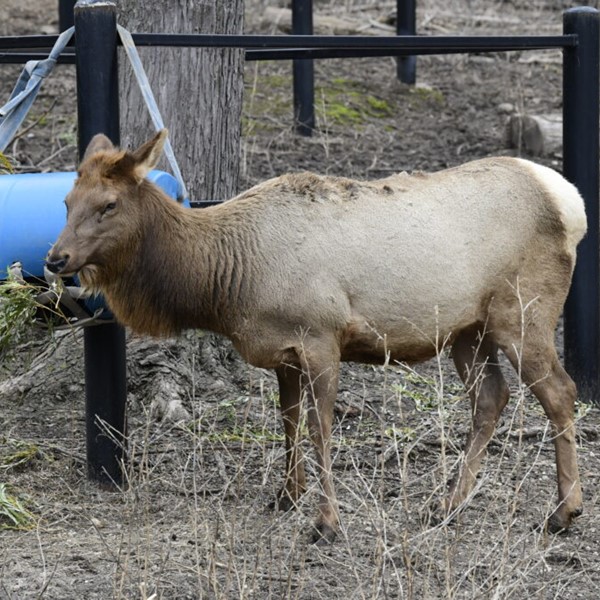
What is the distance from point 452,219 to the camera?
5.75 meters

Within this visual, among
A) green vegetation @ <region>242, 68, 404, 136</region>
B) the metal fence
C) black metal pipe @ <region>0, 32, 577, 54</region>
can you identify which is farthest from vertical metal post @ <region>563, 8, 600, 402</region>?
green vegetation @ <region>242, 68, 404, 136</region>

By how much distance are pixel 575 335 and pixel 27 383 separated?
3.20 meters

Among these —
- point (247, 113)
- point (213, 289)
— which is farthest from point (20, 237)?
point (247, 113)

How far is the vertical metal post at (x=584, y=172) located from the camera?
6.95 metres

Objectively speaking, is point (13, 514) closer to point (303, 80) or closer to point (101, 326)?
point (101, 326)

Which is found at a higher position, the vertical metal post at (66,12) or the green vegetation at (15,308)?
the vertical metal post at (66,12)

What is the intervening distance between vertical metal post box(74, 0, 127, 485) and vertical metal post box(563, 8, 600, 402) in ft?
8.82

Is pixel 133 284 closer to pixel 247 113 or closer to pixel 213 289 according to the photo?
pixel 213 289

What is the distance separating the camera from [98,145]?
554 centimetres

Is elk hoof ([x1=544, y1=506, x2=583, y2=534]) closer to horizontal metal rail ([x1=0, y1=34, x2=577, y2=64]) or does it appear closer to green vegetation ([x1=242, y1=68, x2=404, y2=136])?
horizontal metal rail ([x1=0, y1=34, x2=577, y2=64])

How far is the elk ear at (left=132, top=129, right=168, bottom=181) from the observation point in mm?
5324

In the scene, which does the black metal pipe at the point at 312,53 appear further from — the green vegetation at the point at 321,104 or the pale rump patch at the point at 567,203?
the green vegetation at the point at 321,104

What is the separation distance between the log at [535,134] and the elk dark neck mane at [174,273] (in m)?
6.47

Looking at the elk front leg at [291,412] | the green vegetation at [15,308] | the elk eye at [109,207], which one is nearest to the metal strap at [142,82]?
the elk eye at [109,207]
